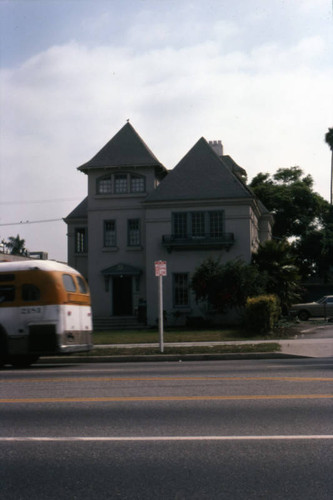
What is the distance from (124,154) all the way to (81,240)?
21.7 ft

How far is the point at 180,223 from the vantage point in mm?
36031

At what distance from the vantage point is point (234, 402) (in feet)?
30.2

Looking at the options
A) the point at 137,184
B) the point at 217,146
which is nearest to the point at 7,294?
the point at 137,184

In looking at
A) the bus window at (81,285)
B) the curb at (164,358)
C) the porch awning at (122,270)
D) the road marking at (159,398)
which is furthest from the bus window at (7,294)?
the porch awning at (122,270)

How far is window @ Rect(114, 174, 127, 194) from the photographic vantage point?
38.2 meters

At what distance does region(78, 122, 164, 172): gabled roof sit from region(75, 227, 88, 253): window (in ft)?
14.9

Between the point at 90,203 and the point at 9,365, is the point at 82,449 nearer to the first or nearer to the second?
the point at 9,365

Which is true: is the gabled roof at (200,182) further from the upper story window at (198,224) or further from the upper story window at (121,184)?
the upper story window at (121,184)

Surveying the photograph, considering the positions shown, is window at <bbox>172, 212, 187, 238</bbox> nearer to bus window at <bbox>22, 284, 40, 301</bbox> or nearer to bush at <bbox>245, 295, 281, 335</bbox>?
bush at <bbox>245, 295, 281, 335</bbox>

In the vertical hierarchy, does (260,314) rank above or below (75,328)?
above

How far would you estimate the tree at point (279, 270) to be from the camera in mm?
32625

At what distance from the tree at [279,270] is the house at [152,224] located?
138cm

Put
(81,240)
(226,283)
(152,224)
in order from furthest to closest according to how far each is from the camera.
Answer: (81,240), (152,224), (226,283)

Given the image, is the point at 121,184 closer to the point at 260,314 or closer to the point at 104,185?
the point at 104,185
